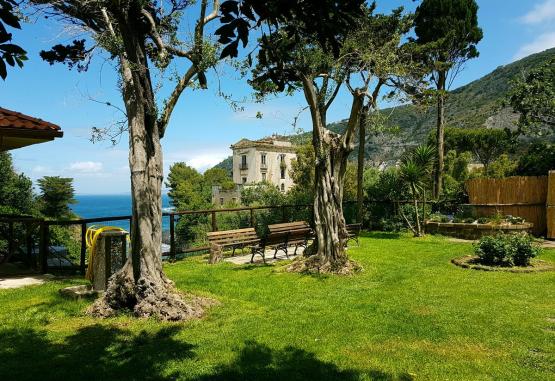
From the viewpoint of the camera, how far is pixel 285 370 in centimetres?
385

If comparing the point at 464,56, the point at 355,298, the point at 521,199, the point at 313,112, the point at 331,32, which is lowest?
the point at 355,298

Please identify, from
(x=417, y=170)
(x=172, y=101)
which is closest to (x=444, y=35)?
(x=417, y=170)

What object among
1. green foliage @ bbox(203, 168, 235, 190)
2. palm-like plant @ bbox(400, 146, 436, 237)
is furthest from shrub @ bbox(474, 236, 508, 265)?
green foliage @ bbox(203, 168, 235, 190)

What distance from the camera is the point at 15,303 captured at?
19.8 ft

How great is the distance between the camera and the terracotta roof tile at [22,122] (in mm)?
7307

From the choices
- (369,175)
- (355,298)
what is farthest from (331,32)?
(369,175)

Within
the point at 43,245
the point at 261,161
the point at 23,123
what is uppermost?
→ the point at 261,161

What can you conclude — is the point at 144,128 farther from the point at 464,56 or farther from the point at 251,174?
the point at 251,174

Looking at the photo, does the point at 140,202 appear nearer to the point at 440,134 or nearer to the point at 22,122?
the point at 22,122

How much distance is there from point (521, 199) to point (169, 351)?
45.3 ft

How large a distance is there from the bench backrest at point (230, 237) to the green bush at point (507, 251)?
531cm

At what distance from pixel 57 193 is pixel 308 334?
25.7 metres

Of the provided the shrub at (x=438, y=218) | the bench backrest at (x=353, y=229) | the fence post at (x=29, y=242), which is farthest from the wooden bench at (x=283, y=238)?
the shrub at (x=438, y=218)

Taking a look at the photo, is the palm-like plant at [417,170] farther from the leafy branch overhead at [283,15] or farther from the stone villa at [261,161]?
the stone villa at [261,161]
